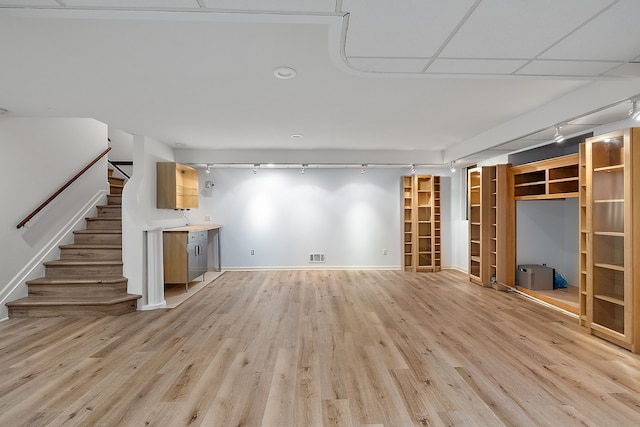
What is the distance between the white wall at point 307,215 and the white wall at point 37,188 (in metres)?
2.14

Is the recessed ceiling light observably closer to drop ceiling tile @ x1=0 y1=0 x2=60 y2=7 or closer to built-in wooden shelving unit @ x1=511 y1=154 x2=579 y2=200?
drop ceiling tile @ x1=0 y1=0 x2=60 y2=7

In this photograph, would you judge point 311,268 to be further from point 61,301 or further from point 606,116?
point 606,116

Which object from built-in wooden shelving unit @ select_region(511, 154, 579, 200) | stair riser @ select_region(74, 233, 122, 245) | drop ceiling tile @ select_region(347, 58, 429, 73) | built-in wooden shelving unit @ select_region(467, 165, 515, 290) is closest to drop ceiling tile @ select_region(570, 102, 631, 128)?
built-in wooden shelving unit @ select_region(511, 154, 579, 200)

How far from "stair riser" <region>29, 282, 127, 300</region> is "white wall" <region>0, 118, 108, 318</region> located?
20 cm

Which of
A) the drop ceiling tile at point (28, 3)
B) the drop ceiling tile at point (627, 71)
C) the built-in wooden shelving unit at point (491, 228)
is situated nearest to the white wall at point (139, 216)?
the drop ceiling tile at point (28, 3)

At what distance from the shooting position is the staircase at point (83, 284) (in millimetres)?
3848

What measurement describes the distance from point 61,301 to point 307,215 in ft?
14.3

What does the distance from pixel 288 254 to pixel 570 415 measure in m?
5.40

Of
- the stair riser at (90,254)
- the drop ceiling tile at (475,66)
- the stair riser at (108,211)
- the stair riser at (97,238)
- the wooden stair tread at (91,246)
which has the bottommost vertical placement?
the stair riser at (90,254)

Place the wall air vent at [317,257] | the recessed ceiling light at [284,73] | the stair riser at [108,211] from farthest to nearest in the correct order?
1. the wall air vent at [317,257]
2. the stair riser at [108,211]
3. the recessed ceiling light at [284,73]

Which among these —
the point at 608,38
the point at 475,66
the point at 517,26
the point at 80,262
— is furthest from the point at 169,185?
the point at 608,38

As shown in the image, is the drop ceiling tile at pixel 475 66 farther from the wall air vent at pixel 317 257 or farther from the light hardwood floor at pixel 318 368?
the wall air vent at pixel 317 257

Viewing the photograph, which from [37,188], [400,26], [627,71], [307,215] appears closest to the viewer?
[400,26]

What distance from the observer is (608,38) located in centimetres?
176
